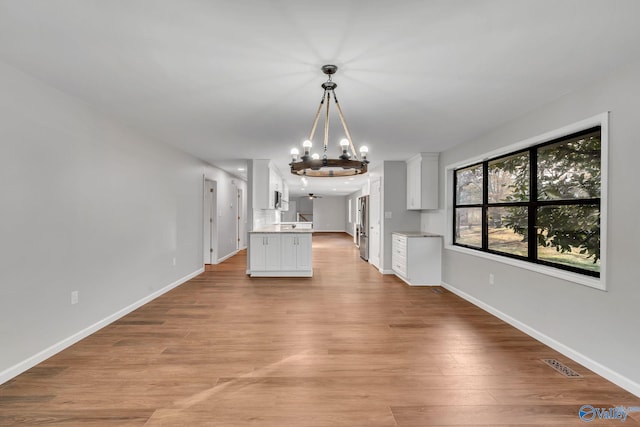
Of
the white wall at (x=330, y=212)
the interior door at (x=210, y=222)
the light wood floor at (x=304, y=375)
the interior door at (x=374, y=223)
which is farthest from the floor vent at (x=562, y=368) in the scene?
the white wall at (x=330, y=212)

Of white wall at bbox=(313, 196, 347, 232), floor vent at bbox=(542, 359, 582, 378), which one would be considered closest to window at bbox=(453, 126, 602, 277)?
floor vent at bbox=(542, 359, 582, 378)

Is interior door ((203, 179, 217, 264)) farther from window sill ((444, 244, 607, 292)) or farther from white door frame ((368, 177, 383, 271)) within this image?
window sill ((444, 244, 607, 292))

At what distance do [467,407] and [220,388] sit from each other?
5.58ft

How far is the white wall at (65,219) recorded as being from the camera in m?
2.26

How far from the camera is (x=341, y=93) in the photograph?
Answer: 2.69 m

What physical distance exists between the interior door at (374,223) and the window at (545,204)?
7.56 feet

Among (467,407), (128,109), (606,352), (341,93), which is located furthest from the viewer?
(128,109)

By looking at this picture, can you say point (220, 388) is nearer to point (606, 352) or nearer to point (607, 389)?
point (607, 389)

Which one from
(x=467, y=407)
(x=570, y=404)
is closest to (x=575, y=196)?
(x=570, y=404)

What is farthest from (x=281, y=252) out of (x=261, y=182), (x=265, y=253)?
(x=261, y=182)

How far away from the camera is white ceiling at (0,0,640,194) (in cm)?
161

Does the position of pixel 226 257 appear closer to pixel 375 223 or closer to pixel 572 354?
pixel 375 223

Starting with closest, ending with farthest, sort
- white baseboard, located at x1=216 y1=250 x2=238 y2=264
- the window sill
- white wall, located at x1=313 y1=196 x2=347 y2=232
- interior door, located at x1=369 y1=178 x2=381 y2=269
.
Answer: the window sill < interior door, located at x1=369 y1=178 x2=381 y2=269 < white baseboard, located at x1=216 y1=250 x2=238 y2=264 < white wall, located at x1=313 y1=196 x2=347 y2=232

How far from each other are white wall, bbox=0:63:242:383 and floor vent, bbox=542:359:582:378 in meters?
4.25
